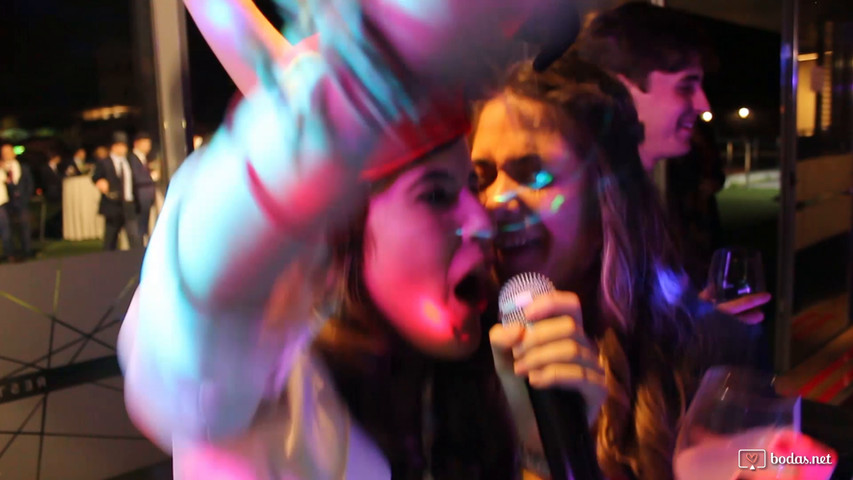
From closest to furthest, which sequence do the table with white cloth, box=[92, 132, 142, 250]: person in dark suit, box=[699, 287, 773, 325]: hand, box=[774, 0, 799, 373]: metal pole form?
1. box=[699, 287, 773, 325]: hand
2. box=[92, 132, 142, 250]: person in dark suit
3. the table with white cloth
4. box=[774, 0, 799, 373]: metal pole

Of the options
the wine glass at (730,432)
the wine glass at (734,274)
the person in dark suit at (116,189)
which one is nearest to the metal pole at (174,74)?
the wine glass at (730,432)

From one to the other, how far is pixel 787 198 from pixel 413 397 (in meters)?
3.11

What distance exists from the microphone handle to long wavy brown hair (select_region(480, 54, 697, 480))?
0.07 meters

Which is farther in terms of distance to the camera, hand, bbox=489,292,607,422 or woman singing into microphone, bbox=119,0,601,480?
hand, bbox=489,292,607,422

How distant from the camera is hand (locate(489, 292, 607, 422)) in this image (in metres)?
0.45

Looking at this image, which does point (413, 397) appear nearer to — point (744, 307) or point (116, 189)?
point (744, 307)

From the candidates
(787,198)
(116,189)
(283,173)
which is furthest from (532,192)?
(787,198)

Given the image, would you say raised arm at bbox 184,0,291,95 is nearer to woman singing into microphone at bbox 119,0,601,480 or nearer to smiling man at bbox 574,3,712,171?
woman singing into microphone at bbox 119,0,601,480

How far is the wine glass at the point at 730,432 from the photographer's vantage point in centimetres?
60

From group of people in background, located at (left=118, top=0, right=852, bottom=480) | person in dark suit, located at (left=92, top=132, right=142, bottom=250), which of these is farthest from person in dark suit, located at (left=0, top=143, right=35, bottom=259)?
group of people in background, located at (left=118, top=0, right=852, bottom=480)

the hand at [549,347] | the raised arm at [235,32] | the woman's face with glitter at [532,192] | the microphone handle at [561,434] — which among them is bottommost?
the microphone handle at [561,434]

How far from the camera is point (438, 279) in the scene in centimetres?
45

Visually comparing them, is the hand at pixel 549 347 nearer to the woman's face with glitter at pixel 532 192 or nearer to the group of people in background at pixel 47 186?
the woman's face with glitter at pixel 532 192

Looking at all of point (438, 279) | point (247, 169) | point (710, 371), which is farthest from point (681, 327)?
point (247, 169)
